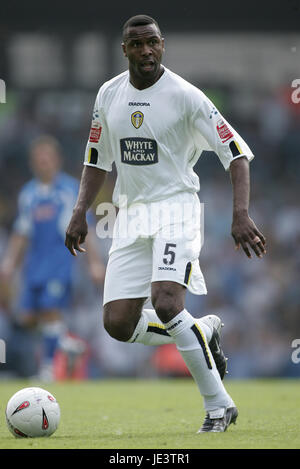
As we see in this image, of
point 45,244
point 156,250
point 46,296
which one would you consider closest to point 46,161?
point 45,244

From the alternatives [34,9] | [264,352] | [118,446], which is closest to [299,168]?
[264,352]

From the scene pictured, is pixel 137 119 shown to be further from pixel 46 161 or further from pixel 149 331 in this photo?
pixel 46 161

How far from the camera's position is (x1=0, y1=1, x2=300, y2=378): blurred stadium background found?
13.0m

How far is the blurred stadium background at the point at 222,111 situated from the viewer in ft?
42.8

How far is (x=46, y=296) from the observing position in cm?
1050

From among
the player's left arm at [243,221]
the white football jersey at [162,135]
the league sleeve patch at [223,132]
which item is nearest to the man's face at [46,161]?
the white football jersey at [162,135]

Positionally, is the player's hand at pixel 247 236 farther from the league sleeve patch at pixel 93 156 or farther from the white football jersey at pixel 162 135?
the league sleeve patch at pixel 93 156

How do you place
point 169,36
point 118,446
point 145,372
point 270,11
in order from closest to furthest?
point 118,446
point 145,372
point 270,11
point 169,36

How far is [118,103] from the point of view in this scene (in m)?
5.73

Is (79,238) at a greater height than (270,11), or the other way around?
(270,11)

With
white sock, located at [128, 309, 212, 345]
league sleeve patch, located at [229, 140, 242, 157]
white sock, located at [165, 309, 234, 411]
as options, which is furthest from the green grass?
league sleeve patch, located at [229, 140, 242, 157]

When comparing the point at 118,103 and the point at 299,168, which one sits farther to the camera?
the point at 299,168

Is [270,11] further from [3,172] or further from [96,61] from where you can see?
[3,172]

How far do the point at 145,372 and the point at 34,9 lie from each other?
572 centimetres
